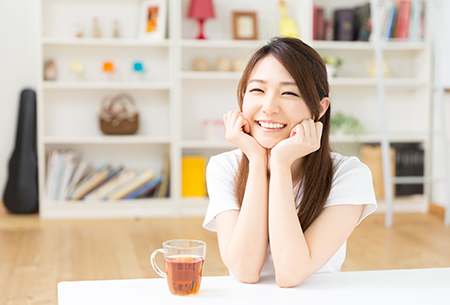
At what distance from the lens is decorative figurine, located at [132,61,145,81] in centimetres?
389

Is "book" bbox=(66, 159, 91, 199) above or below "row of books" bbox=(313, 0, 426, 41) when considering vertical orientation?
below

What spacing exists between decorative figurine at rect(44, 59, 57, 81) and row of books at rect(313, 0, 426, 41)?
6.27 ft

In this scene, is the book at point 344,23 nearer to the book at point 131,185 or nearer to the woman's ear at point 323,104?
the book at point 131,185

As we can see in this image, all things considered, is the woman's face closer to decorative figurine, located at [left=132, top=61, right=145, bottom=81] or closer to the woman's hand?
the woman's hand

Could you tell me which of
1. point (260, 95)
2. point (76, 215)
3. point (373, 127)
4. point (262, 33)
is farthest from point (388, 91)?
point (260, 95)

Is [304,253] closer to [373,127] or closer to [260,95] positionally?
[260,95]

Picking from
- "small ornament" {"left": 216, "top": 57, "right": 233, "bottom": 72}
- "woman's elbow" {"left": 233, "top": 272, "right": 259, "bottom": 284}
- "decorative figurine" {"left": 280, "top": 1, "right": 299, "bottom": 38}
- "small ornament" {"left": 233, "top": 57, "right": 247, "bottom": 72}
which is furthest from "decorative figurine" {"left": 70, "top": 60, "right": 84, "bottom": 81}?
"woman's elbow" {"left": 233, "top": 272, "right": 259, "bottom": 284}

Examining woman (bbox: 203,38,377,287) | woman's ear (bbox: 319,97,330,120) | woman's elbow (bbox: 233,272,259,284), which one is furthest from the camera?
woman's ear (bbox: 319,97,330,120)

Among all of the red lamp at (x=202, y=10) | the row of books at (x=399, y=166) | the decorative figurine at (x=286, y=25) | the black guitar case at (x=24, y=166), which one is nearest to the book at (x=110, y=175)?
the black guitar case at (x=24, y=166)

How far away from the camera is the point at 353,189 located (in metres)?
1.13

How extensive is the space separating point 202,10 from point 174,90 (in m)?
0.60

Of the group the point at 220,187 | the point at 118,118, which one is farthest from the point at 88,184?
the point at 220,187

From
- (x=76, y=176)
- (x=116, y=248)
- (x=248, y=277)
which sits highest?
(x=248, y=277)

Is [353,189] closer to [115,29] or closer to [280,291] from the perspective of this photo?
[280,291]
